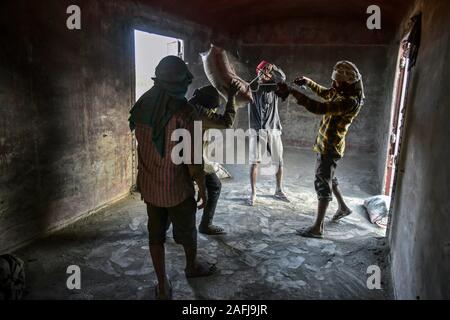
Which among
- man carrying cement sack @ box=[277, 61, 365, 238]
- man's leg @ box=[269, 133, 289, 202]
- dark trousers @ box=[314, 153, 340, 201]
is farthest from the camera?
man's leg @ box=[269, 133, 289, 202]

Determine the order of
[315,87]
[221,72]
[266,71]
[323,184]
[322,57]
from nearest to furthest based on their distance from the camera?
[221,72], [323,184], [315,87], [266,71], [322,57]

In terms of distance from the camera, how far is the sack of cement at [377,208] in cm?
451

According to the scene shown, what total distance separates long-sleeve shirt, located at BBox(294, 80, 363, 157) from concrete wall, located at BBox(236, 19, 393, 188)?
4.40m

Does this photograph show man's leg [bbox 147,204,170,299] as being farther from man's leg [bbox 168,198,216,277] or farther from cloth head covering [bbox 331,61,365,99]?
cloth head covering [bbox 331,61,365,99]

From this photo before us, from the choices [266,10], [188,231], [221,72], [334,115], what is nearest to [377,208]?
[334,115]

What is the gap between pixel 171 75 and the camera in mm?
2461

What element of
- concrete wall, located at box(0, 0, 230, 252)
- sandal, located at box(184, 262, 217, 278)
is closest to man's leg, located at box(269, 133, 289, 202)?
concrete wall, located at box(0, 0, 230, 252)

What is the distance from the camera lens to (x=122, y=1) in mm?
4625

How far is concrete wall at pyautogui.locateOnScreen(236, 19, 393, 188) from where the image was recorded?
810 cm

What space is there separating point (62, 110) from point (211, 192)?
195 centimetres

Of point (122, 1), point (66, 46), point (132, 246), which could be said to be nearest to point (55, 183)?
point (132, 246)

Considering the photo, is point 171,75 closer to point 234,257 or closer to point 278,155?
point 234,257

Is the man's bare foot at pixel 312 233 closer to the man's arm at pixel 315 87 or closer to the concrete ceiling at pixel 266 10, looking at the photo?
the man's arm at pixel 315 87

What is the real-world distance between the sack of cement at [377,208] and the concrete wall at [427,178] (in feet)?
3.68
